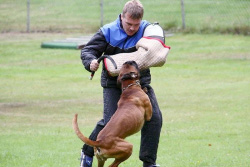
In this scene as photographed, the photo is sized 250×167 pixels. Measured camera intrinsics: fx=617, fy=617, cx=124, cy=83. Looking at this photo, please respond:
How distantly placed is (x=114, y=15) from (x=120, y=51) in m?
21.6

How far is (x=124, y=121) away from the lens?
642 cm

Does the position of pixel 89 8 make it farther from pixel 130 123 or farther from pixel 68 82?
pixel 130 123

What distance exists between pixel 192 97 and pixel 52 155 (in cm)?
616

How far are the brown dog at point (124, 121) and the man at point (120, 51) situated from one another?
0.27m

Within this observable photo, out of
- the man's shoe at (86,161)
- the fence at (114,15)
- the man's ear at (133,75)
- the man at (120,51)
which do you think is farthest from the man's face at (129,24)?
the fence at (114,15)

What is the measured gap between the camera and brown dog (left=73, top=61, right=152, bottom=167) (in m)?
6.35

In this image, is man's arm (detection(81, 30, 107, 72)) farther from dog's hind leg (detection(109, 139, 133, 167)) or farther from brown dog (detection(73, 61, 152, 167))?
dog's hind leg (detection(109, 139, 133, 167))

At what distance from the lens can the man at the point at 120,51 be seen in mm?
6798

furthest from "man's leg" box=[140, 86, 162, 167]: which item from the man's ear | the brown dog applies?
the man's ear

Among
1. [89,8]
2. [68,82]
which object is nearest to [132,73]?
[68,82]

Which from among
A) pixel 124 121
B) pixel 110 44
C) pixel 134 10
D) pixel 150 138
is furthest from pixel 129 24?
pixel 150 138

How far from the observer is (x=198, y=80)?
16.7 m

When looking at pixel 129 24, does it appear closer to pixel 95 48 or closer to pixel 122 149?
pixel 95 48

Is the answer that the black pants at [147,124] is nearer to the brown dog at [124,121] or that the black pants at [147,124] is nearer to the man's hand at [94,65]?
the brown dog at [124,121]
